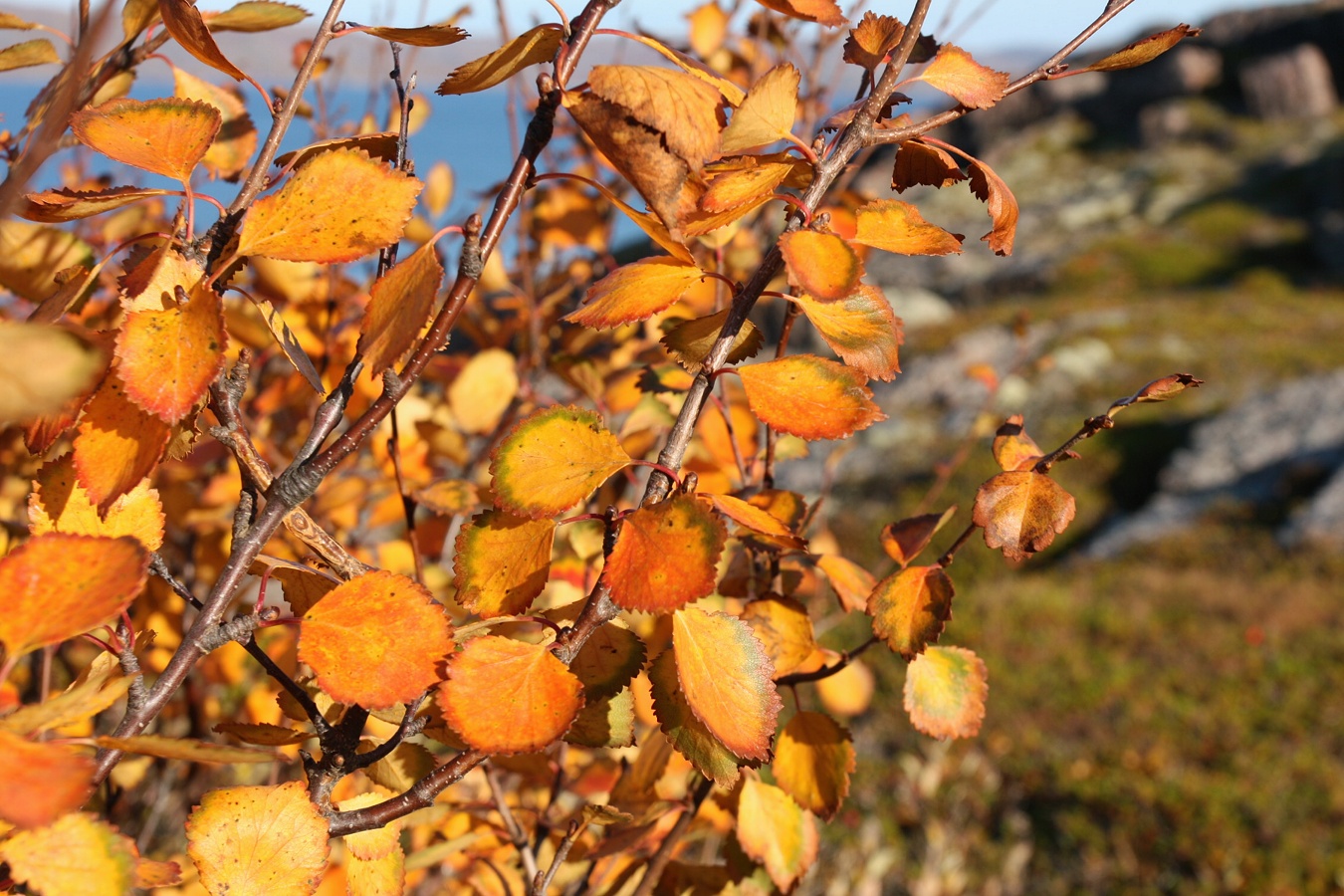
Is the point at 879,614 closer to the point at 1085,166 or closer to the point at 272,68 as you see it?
the point at 272,68

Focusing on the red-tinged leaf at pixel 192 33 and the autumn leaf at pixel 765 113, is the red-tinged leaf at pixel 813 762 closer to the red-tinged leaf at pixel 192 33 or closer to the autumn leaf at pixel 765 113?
the autumn leaf at pixel 765 113

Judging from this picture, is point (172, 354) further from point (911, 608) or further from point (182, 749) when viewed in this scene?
point (911, 608)

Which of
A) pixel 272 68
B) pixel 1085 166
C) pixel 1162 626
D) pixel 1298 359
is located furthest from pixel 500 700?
pixel 1085 166

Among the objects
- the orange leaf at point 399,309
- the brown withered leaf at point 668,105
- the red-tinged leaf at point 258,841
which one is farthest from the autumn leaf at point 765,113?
the red-tinged leaf at point 258,841

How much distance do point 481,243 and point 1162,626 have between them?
22.9ft

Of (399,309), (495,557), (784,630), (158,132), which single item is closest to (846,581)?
(784,630)

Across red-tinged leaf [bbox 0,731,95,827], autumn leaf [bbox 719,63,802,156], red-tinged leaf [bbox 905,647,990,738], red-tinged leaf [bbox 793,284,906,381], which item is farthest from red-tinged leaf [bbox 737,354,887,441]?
red-tinged leaf [bbox 0,731,95,827]

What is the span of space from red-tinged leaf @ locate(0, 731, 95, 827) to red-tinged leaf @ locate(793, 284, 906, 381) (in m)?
0.36

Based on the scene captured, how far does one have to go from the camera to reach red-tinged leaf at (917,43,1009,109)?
53cm

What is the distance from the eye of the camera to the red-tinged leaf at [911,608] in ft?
1.90

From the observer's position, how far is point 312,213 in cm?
45

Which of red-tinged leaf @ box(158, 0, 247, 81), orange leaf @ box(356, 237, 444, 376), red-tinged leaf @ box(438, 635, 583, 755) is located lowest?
red-tinged leaf @ box(438, 635, 583, 755)

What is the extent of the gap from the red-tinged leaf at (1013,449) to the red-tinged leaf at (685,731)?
0.75ft

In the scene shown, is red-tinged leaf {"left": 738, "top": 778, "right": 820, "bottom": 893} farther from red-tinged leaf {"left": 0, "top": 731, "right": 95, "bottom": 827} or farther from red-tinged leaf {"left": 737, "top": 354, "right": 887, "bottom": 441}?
red-tinged leaf {"left": 0, "top": 731, "right": 95, "bottom": 827}
